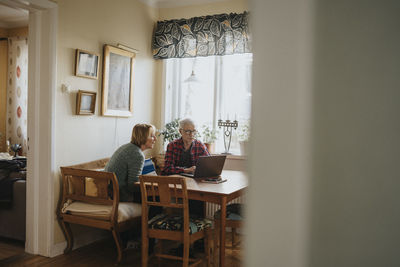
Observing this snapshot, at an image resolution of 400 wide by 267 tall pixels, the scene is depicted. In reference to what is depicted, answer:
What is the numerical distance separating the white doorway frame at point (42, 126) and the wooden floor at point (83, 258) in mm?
124

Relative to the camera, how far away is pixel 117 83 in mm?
3750

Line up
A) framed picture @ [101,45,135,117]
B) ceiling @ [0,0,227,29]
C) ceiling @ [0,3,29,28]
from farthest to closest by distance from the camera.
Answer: ceiling @ [0,3,29,28], ceiling @ [0,0,227,29], framed picture @ [101,45,135,117]

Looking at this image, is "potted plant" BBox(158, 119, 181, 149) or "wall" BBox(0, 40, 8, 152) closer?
"potted plant" BBox(158, 119, 181, 149)

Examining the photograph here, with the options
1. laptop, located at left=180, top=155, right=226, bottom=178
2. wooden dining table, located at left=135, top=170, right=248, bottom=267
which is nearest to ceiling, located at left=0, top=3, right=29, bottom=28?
laptop, located at left=180, top=155, right=226, bottom=178

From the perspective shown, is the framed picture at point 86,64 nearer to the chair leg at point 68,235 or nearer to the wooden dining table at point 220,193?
the chair leg at point 68,235

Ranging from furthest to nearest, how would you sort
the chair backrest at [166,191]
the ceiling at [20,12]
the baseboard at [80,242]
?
1. the ceiling at [20,12]
2. the baseboard at [80,242]
3. the chair backrest at [166,191]

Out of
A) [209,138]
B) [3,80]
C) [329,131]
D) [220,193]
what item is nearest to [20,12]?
[3,80]

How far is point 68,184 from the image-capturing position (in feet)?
9.80

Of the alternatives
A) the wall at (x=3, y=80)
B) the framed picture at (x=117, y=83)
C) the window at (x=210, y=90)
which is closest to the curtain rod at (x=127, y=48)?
the framed picture at (x=117, y=83)

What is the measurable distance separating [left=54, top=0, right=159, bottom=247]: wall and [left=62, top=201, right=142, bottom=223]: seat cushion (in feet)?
0.68

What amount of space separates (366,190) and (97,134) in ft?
10.8

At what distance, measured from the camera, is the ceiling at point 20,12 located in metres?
4.18

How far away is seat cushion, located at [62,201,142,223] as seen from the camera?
2.82 meters

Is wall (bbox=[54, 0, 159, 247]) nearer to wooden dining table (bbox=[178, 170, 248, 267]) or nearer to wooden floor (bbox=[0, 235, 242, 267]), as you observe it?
wooden floor (bbox=[0, 235, 242, 267])
